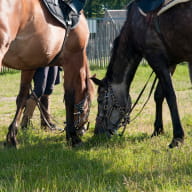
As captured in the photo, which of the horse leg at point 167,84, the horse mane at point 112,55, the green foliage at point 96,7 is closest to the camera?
the horse leg at point 167,84

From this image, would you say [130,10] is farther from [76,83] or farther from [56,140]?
[56,140]

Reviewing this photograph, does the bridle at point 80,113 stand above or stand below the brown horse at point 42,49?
below

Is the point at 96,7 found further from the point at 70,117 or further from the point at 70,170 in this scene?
the point at 70,170

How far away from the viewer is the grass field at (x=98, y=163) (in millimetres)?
3943

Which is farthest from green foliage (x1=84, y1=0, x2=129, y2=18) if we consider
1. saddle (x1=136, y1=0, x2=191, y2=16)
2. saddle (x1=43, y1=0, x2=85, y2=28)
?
saddle (x1=136, y1=0, x2=191, y2=16)

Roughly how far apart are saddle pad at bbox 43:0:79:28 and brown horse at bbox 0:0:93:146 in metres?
0.06

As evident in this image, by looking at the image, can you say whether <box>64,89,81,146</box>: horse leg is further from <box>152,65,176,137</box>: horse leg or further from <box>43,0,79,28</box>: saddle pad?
<box>152,65,176,137</box>: horse leg

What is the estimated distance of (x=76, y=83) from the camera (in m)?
6.54

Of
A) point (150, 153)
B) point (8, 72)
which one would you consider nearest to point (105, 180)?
point (150, 153)

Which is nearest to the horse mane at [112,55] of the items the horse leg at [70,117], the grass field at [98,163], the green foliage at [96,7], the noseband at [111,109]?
the noseband at [111,109]

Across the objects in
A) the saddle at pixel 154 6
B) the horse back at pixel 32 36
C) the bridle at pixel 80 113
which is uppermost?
the saddle at pixel 154 6

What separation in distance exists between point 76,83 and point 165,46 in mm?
1503

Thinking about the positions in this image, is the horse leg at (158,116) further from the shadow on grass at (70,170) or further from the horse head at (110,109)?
the shadow on grass at (70,170)

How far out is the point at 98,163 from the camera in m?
4.92
